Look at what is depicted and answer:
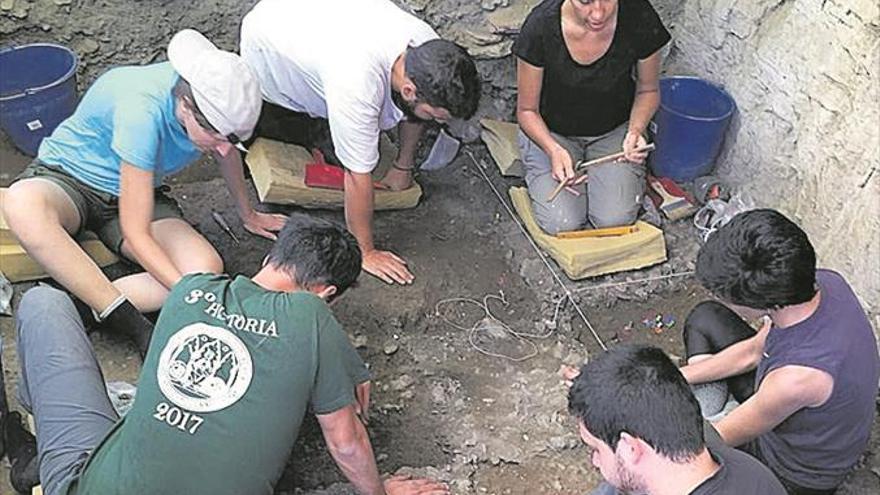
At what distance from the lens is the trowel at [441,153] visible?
14.3 feet

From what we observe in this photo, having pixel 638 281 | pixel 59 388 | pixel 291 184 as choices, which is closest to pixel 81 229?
pixel 291 184

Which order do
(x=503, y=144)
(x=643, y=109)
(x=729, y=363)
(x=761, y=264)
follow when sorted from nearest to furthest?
(x=761, y=264) < (x=729, y=363) < (x=643, y=109) < (x=503, y=144)

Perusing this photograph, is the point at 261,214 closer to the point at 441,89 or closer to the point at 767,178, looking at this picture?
the point at 441,89

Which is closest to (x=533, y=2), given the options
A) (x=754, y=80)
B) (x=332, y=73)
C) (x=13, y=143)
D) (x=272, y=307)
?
(x=754, y=80)

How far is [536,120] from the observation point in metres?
3.97

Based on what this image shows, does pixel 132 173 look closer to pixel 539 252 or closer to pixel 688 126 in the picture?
pixel 539 252

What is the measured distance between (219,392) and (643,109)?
88.1 inches

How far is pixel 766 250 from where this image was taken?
8.10ft

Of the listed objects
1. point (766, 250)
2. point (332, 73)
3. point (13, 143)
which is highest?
point (766, 250)

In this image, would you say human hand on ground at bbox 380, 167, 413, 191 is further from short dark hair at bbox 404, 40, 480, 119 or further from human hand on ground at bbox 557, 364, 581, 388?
human hand on ground at bbox 557, 364, 581, 388

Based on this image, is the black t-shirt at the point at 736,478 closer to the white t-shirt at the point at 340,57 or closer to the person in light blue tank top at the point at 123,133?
the white t-shirt at the point at 340,57

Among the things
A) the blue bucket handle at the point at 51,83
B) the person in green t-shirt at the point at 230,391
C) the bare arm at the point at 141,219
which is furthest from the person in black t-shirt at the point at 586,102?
the blue bucket handle at the point at 51,83

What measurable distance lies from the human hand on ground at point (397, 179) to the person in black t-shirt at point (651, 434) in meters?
2.06

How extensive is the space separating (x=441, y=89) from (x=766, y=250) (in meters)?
1.18
